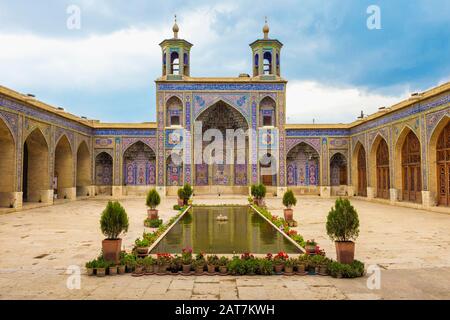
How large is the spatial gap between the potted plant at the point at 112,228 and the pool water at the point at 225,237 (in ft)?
4.46

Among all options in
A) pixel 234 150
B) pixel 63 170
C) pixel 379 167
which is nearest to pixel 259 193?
pixel 379 167

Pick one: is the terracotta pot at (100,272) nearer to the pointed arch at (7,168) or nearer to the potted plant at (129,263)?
the potted plant at (129,263)

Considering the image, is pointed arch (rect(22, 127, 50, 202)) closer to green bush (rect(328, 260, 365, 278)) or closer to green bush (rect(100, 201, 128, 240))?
green bush (rect(100, 201, 128, 240))

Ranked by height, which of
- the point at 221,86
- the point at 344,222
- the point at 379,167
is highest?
the point at 221,86

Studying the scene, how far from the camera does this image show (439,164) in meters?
14.1

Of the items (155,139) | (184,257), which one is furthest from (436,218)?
(155,139)

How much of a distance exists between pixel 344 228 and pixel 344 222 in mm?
94

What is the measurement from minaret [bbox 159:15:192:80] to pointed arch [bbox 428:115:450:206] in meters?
14.3

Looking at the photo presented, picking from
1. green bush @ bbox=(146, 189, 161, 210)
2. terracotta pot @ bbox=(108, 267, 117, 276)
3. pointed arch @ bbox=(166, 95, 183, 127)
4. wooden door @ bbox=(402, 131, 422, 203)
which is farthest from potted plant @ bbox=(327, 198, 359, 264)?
pointed arch @ bbox=(166, 95, 183, 127)

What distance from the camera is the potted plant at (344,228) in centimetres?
543

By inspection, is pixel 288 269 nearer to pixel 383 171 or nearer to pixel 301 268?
pixel 301 268

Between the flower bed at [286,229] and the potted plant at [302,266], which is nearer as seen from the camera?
the potted plant at [302,266]

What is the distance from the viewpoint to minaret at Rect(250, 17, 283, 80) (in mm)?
22203

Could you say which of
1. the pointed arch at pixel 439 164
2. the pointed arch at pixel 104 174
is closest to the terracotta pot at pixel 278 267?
the pointed arch at pixel 439 164
